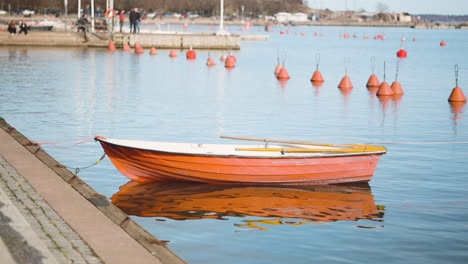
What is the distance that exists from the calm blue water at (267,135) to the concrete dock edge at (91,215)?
114 centimetres

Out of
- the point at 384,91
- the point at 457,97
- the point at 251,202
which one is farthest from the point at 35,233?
the point at 384,91

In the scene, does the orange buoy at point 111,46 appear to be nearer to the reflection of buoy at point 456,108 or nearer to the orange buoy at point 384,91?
the orange buoy at point 384,91

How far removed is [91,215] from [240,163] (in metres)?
4.86

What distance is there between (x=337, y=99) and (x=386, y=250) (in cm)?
2280

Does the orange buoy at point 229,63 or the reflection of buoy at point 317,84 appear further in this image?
the orange buoy at point 229,63

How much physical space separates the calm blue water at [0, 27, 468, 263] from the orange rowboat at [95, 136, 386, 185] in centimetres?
31

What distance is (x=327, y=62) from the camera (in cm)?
6419

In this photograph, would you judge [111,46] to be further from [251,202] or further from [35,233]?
[35,233]

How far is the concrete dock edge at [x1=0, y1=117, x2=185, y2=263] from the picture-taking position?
324 inches

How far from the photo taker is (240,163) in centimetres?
1417

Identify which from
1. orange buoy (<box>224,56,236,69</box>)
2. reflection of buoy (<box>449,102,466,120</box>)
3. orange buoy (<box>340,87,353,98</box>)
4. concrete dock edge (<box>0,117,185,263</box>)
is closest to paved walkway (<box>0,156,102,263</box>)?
concrete dock edge (<box>0,117,185,263</box>)

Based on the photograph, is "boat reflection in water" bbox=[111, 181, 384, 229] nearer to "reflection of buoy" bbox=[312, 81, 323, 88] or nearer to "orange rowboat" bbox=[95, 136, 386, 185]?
"orange rowboat" bbox=[95, 136, 386, 185]

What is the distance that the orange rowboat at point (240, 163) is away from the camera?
46.3ft

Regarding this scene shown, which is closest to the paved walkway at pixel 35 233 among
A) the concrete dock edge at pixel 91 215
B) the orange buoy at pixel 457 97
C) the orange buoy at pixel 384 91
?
the concrete dock edge at pixel 91 215
